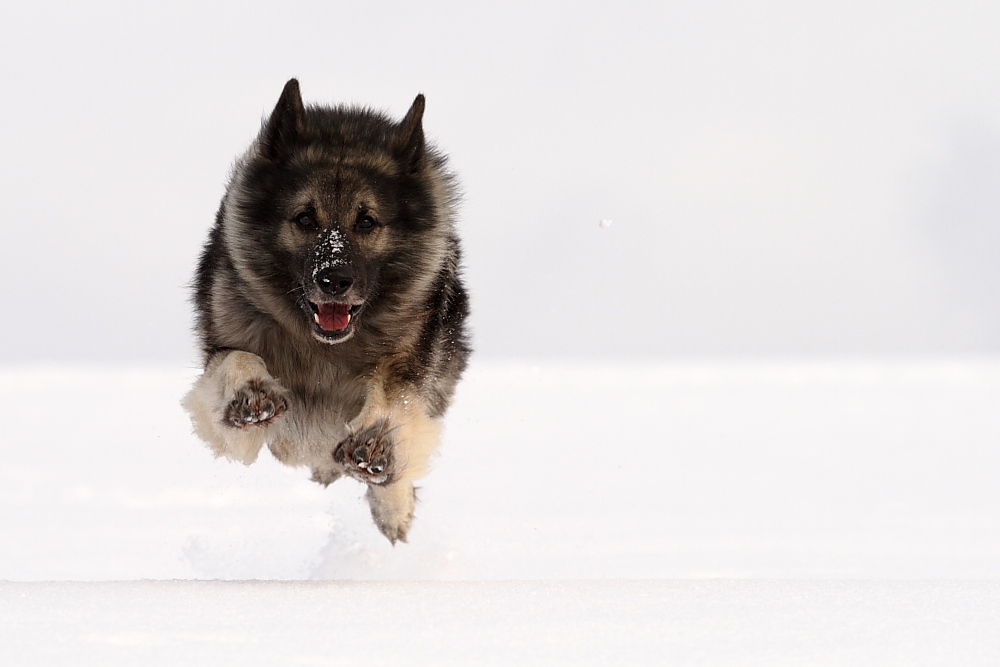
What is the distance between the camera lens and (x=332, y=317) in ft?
14.3

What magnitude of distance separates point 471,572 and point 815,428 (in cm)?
684

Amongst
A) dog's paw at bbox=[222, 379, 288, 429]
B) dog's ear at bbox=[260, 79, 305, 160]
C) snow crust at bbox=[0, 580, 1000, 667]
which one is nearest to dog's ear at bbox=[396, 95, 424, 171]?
dog's ear at bbox=[260, 79, 305, 160]

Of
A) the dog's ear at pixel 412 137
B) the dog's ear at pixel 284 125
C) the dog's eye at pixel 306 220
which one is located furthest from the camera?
the dog's ear at pixel 412 137

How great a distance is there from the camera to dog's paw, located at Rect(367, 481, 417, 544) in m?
5.50

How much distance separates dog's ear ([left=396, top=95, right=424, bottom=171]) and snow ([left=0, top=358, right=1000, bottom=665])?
1.75 meters

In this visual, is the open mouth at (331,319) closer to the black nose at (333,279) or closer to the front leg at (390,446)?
the black nose at (333,279)

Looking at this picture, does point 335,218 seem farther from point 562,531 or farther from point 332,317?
point 562,531

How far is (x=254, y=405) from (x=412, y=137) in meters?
1.51

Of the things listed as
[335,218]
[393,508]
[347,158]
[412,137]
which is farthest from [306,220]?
[393,508]

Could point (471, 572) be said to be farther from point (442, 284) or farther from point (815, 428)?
point (815, 428)

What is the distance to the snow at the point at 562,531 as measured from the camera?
9.22ft

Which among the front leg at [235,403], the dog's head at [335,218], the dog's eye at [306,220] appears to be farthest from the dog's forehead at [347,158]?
the front leg at [235,403]

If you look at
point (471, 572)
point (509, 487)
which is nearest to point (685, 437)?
point (509, 487)

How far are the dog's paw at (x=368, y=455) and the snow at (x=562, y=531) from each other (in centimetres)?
48
